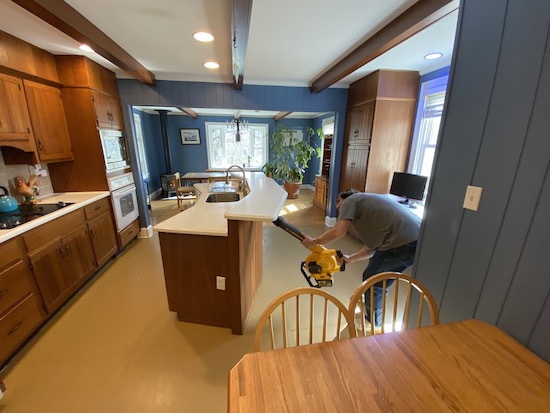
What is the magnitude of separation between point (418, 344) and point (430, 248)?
0.65 m

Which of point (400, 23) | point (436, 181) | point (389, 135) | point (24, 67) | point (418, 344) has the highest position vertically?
point (400, 23)

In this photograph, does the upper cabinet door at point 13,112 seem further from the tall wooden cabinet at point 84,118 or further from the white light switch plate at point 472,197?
the white light switch plate at point 472,197

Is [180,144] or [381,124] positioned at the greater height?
[381,124]

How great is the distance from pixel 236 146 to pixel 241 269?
5.96 meters

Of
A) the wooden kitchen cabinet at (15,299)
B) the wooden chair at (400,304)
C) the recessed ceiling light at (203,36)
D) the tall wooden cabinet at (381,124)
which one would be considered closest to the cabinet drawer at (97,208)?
the wooden kitchen cabinet at (15,299)

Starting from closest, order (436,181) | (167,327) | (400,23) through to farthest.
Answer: (436,181), (400,23), (167,327)

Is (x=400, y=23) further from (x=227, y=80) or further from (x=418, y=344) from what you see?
(x=227, y=80)

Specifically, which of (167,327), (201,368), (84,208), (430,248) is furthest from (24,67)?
(430,248)

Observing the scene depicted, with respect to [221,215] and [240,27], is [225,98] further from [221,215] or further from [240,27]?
[221,215]

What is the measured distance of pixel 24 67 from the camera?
208cm

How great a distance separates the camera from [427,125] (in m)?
2.92

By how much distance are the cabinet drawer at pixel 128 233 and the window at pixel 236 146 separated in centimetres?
390

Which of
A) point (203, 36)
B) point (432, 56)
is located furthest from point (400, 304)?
point (203, 36)

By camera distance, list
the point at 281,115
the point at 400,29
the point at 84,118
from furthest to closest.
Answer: the point at 281,115 → the point at 84,118 → the point at 400,29
